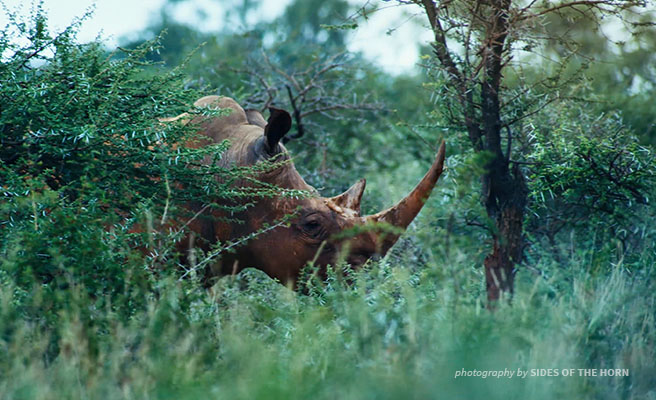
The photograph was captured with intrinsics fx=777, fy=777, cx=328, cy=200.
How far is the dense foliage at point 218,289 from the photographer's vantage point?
382cm

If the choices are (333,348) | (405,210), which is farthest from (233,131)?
(333,348)

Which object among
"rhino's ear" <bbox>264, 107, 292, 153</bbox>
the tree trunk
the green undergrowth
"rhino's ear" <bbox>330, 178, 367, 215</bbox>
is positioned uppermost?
"rhino's ear" <bbox>264, 107, 292, 153</bbox>

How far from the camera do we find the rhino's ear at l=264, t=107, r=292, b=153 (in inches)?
255

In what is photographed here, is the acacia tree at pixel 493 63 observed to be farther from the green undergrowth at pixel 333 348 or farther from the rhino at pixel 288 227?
the green undergrowth at pixel 333 348

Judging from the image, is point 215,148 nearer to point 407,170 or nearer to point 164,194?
point 164,194

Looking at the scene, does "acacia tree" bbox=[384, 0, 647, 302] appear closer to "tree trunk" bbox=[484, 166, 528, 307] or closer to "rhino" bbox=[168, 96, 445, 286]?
"tree trunk" bbox=[484, 166, 528, 307]

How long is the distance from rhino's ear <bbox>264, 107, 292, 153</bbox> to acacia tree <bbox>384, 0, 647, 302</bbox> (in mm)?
1444

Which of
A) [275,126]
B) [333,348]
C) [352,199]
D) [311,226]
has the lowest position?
[333,348]

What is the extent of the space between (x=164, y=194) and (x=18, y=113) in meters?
1.25

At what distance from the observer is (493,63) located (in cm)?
679

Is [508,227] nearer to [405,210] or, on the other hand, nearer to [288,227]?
[405,210]

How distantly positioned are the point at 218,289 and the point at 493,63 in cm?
307

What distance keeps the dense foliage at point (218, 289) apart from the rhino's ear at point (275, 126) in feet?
1.42

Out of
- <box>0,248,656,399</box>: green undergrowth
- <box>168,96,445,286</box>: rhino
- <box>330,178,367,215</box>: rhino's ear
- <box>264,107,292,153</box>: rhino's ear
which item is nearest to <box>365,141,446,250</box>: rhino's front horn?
<box>168,96,445,286</box>: rhino
